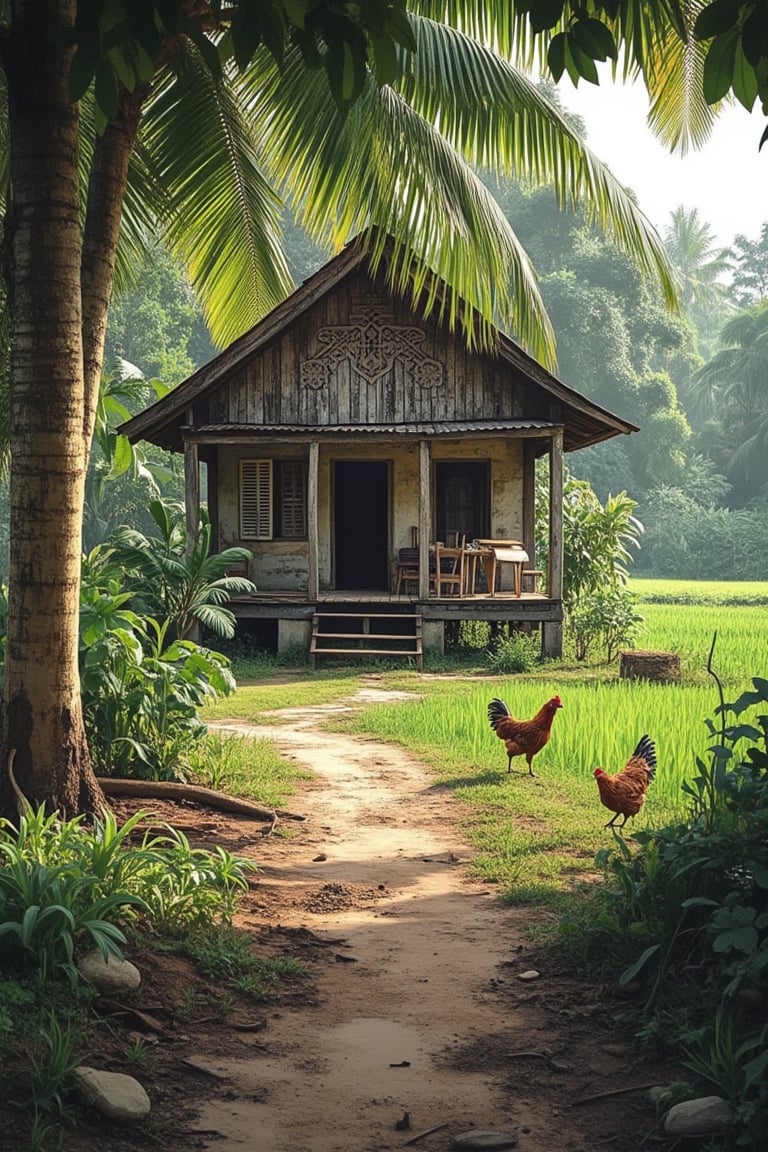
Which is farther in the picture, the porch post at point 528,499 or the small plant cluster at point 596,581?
the porch post at point 528,499

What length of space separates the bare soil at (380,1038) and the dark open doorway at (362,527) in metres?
16.8

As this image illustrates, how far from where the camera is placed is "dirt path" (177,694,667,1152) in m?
3.72

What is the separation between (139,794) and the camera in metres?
7.35

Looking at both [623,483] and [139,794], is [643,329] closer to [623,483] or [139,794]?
[623,483]

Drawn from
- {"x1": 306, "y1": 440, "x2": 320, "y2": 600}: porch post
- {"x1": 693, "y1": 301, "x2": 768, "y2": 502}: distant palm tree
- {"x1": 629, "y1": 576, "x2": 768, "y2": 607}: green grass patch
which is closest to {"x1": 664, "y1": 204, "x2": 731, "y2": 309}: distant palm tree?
{"x1": 693, "y1": 301, "x2": 768, "y2": 502}: distant palm tree

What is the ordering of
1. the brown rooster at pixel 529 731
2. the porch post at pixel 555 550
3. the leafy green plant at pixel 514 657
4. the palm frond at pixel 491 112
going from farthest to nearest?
the porch post at pixel 555 550 < the leafy green plant at pixel 514 657 < the palm frond at pixel 491 112 < the brown rooster at pixel 529 731

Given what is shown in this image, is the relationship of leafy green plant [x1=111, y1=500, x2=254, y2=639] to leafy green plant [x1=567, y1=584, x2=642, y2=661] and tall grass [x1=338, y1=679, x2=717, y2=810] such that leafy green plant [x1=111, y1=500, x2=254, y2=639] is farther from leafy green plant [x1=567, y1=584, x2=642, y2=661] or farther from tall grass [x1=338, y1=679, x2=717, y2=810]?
leafy green plant [x1=567, y1=584, x2=642, y2=661]

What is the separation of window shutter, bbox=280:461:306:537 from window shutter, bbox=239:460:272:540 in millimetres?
292

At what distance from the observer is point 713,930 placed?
4152 millimetres

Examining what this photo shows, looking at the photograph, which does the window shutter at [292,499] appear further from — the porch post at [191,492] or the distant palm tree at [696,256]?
the distant palm tree at [696,256]

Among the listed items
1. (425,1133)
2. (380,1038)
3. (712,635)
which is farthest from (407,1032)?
(712,635)

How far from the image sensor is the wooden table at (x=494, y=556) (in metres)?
17.1

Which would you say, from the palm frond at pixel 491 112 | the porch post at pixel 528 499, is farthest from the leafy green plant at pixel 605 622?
the palm frond at pixel 491 112

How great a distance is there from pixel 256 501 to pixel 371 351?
10.4 feet
